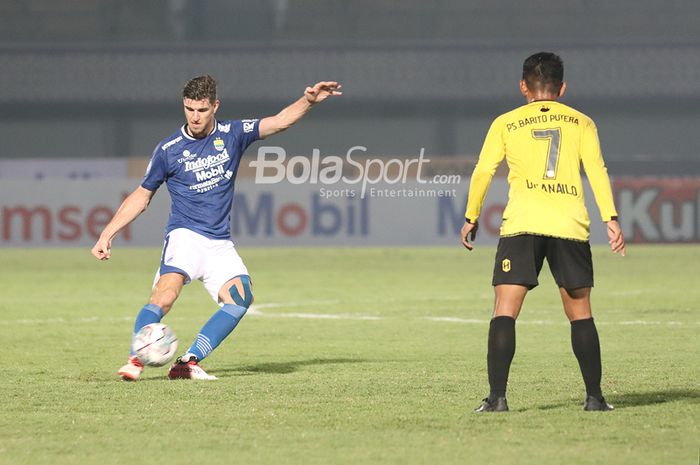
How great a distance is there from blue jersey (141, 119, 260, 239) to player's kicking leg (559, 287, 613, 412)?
8.85 feet

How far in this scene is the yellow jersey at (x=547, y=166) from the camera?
6.28 meters

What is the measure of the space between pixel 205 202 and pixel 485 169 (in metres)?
2.57

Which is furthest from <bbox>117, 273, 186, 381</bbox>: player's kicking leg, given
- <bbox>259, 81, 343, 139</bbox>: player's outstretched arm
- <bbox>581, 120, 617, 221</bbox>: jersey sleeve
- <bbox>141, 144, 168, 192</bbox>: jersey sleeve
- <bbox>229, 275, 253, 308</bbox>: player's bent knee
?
<bbox>581, 120, 617, 221</bbox>: jersey sleeve

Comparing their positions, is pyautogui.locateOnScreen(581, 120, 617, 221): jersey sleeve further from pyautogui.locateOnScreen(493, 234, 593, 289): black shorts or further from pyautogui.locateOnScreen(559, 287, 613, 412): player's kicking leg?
pyautogui.locateOnScreen(559, 287, 613, 412): player's kicking leg

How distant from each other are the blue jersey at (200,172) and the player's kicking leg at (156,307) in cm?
32

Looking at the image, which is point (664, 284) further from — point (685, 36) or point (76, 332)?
point (685, 36)

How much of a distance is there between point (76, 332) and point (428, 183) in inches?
581

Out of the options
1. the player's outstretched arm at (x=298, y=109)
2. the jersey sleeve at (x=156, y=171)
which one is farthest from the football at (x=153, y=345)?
the player's outstretched arm at (x=298, y=109)

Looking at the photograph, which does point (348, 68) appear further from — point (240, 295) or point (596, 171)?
point (596, 171)

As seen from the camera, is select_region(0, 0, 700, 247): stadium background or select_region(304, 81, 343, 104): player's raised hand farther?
select_region(0, 0, 700, 247): stadium background

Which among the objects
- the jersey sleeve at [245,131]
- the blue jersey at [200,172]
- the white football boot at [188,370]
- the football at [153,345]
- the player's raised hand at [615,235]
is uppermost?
the jersey sleeve at [245,131]

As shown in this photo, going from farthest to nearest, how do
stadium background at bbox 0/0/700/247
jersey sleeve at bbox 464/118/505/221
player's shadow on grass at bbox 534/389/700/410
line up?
1. stadium background at bbox 0/0/700/247
2. player's shadow on grass at bbox 534/389/700/410
3. jersey sleeve at bbox 464/118/505/221

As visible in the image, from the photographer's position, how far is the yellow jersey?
628 centimetres

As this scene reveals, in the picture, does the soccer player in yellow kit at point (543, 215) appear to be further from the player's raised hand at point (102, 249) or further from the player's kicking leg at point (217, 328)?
the player's raised hand at point (102, 249)
